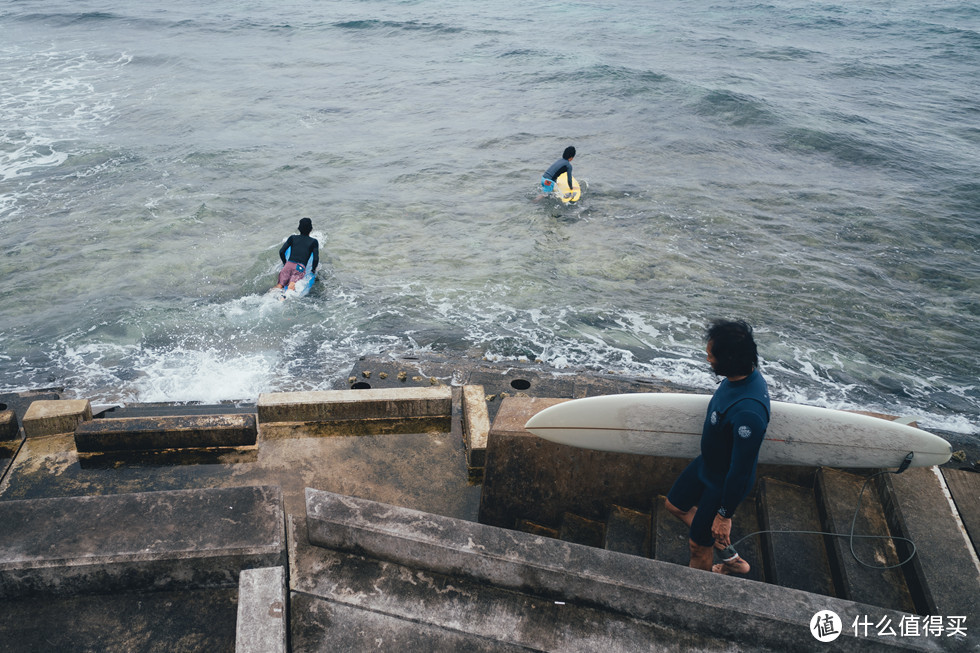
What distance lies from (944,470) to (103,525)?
5.50 m

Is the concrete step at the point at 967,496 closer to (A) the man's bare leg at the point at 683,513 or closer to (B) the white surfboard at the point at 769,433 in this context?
(B) the white surfboard at the point at 769,433

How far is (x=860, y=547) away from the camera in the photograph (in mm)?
3896

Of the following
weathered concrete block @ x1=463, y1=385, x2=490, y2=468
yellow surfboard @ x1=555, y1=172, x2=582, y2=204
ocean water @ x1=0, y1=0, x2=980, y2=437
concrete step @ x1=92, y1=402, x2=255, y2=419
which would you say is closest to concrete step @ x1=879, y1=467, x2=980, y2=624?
weathered concrete block @ x1=463, y1=385, x2=490, y2=468

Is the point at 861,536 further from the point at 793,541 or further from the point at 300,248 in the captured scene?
the point at 300,248

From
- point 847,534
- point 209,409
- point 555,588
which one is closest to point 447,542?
point 555,588

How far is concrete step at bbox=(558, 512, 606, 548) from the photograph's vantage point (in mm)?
4449

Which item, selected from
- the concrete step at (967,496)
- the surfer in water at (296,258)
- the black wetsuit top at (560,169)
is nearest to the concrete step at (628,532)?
the concrete step at (967,496)

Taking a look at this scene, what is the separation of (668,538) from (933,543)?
1.57m

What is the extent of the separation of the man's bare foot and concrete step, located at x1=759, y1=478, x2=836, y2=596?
0.21 meters

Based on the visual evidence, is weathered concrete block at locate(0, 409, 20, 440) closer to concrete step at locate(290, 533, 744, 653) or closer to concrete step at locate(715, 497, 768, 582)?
concrete step at locate(290, 533, 744, 653)

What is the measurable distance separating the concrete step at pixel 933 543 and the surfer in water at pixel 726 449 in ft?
3.16

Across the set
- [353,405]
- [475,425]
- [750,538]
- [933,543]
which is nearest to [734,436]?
[750,538]

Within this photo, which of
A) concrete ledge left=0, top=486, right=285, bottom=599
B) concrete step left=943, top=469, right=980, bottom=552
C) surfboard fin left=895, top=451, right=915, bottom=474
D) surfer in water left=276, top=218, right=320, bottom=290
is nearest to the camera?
concrete ledge left=0, top=486, right=285, bottom=599

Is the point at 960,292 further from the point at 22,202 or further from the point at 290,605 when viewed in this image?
the point at 22,202
